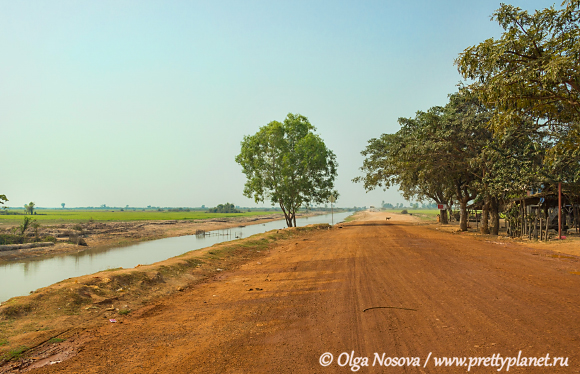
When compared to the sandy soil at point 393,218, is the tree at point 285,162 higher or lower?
higher

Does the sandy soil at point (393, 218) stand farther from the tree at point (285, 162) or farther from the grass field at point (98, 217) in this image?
the grass field at point (98, 217)

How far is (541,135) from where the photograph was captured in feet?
63.3

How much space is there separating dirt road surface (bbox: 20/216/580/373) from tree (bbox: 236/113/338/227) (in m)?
26.5

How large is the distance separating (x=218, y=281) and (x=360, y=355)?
6220 millimetres

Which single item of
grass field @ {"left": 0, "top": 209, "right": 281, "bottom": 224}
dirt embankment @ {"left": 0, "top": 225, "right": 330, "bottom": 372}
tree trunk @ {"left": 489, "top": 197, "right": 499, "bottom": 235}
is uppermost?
tree trunk @ {"left": 489, "top": 197, "right": 499, "bottom": 235}

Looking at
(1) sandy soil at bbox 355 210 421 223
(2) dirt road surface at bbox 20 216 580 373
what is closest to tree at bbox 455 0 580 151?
(2) dirt road surface at bbox 20 216 580 373

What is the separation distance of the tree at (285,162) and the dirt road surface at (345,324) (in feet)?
86.9

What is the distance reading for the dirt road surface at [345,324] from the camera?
13.4 ft

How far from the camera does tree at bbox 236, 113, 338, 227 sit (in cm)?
3516

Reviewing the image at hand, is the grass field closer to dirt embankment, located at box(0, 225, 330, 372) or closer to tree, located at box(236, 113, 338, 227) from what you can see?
tree, located at box(236, 113, 338, 227)

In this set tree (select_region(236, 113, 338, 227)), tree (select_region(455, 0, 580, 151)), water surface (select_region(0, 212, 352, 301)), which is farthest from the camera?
tree (select_region(236, 113, 338, 227))

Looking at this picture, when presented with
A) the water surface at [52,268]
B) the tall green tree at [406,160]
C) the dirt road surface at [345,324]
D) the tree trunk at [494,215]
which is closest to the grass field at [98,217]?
the water surface at [52,268]

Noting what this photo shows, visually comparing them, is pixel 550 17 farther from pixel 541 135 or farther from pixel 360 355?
pixel 360 355

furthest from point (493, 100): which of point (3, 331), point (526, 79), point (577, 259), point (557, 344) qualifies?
point (3, 331)
